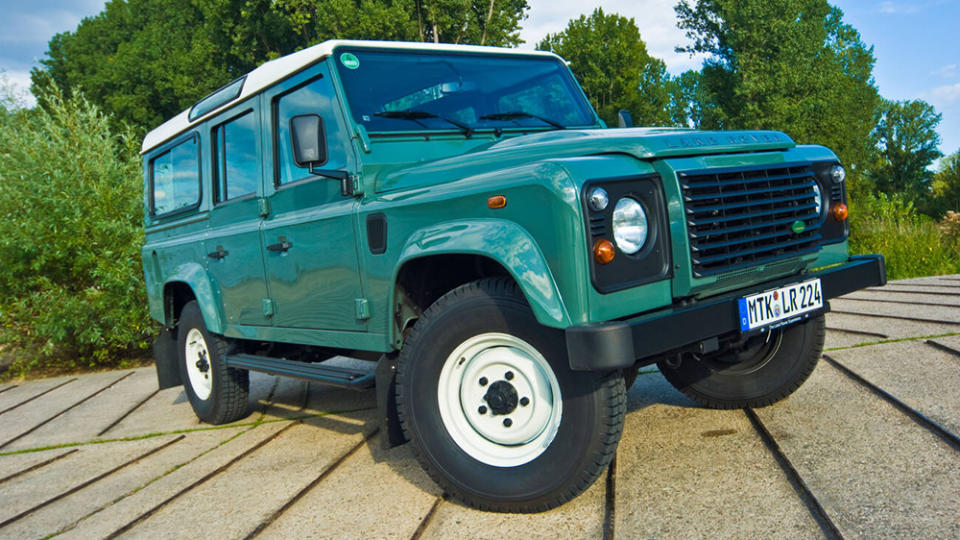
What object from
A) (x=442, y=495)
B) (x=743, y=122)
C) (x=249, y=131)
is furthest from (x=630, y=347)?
(x=743, y=122)

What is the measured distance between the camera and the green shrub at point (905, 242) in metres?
11.0

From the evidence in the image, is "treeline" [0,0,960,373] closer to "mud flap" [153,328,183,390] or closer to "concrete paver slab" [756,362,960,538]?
"mud flap" [153,328,183,390]

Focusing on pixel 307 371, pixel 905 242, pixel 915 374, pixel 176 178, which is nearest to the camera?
pixel 307 371

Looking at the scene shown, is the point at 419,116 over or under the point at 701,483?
over

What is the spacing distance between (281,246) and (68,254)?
238 inches

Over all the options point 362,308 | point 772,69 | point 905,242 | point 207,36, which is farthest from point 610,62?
point 362,308

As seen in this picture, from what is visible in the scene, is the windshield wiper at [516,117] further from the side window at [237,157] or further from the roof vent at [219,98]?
the roof vent at [219,98]

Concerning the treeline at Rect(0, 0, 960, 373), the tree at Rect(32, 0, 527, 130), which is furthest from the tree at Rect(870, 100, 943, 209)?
the tree at Rect(32, 0, 527, 130)

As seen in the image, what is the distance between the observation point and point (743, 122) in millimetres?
34406

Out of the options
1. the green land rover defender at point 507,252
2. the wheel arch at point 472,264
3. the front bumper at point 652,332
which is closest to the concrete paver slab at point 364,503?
the green land rover defender at point 507,252

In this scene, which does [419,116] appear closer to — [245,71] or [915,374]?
[915,374]

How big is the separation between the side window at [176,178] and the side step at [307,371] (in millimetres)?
1322

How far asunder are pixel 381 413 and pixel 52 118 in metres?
8.97

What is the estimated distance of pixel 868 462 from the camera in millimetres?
3055
